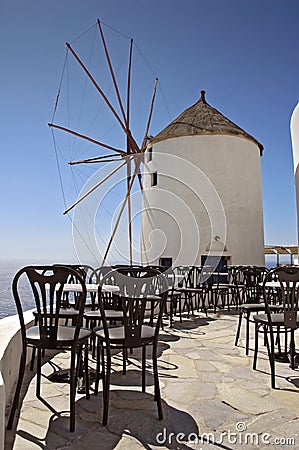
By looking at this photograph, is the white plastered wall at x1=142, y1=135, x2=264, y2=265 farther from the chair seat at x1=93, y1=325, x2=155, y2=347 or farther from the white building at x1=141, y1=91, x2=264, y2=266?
the chair seat at x1=93, y1=325, x2=155, y2=347

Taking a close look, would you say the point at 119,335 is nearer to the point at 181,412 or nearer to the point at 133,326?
the point at 133,326

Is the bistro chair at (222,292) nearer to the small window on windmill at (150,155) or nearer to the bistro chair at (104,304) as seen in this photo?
the bistro chair at (104,304)

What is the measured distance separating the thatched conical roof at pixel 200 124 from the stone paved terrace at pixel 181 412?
9.57 meters

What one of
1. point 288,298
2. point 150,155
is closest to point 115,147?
point 150,155

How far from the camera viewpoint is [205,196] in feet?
39.1

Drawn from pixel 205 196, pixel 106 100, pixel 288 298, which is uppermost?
pixel 106 100

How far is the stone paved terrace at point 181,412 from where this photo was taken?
2068 mm

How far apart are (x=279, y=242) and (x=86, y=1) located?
11813mm

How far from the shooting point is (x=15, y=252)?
8.18 metres

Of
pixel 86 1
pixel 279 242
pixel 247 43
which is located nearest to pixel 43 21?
pixel 86 1

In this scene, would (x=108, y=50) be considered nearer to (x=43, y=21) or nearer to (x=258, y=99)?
(x=258, y=99)

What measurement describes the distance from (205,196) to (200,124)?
2273 mm

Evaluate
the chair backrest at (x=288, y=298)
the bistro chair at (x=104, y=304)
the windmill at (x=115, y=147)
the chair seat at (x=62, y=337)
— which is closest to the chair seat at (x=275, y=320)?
the chair backrest at (x=288, y=298)

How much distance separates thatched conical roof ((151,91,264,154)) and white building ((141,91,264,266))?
30mm
